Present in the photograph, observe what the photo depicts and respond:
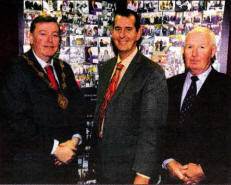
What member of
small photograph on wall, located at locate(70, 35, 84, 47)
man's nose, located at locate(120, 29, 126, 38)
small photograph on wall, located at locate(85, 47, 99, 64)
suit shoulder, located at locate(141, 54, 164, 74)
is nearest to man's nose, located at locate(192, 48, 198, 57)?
suit shoulder, located at locate(141, 54, 164, 74)

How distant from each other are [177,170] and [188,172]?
8cm

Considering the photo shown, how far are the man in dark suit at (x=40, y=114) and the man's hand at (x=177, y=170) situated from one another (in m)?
0.77

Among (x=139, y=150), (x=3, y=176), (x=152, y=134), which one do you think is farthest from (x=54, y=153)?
(x=152, y=134)

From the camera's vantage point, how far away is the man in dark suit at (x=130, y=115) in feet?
4.59

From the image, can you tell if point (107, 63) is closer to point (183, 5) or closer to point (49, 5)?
point (49, 5)

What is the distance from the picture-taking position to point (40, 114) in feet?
5.00

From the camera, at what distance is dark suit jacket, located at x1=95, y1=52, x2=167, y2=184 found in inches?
55.0

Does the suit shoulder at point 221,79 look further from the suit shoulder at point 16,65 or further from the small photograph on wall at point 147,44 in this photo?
the suit shoulder at point 16,65

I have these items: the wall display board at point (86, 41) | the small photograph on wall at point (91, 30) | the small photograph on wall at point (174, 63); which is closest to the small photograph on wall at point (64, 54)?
the wall display board at point (86, 41)

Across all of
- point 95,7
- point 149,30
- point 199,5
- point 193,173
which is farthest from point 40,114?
point 199,5

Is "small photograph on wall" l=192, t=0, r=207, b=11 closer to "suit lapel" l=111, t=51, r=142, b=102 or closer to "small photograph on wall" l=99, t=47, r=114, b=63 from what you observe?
"suit lapel" l=111, t=51, r=142, b=102

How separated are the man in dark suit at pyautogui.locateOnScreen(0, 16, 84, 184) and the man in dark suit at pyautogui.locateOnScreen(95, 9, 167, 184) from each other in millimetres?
264

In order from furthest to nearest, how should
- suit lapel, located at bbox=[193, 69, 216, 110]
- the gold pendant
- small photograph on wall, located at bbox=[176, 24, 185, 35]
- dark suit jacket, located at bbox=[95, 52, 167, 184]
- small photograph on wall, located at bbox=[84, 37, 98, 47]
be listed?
small photograph on wall, located at bbox=[84, 37, 98, 47] → small photograph on wall, located at bbox=[176, 24, 185, 35] → the gold pendant → suit lapel, located at bbox=[193, 69, 216, 110] → dark suit jacket, located at bbox=[95, 52, 167, 184]

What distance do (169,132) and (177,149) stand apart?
5.8 inches
